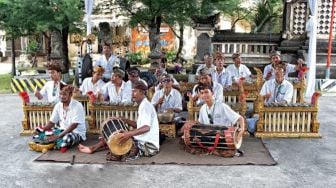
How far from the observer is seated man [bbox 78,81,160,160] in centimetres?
542

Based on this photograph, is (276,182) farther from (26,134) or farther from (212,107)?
(26,134)

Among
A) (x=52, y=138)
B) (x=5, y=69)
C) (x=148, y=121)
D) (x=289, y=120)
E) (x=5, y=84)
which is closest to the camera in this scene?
(x=148, y=121)

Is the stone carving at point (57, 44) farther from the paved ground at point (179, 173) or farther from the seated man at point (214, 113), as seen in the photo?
the seated man at point (214, 113)

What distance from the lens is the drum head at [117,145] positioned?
17.6 feet

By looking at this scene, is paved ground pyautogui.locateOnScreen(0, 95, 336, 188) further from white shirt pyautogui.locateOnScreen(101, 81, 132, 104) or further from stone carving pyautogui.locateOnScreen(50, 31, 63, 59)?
stone carving pyautogui.locateOnScreen(50, 31, 63, 59)

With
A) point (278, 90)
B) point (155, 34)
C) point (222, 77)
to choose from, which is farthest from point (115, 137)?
point (155, 34)

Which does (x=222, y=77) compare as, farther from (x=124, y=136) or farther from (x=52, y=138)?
(x=52, y=138)

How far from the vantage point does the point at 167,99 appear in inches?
280

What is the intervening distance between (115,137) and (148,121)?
500mm

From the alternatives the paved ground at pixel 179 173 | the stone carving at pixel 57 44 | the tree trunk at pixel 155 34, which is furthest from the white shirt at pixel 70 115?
the stone carving at pixel 57 44

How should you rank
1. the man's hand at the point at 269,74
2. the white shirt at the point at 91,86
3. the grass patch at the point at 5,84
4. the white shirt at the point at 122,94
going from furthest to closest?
1. the grass patch at the point at 5,84
2. the man's hand at the point at 269,74
3. the white shirt at the point at 91,86
4. the white shirt at the point at 122,94

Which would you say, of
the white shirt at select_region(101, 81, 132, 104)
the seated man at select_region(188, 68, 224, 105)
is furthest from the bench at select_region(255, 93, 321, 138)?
the white shirt at select_region(101, 81, 132, 104)

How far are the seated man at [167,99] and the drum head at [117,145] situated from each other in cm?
162

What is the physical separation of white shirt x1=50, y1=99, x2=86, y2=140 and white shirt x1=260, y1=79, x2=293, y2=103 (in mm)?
3292
